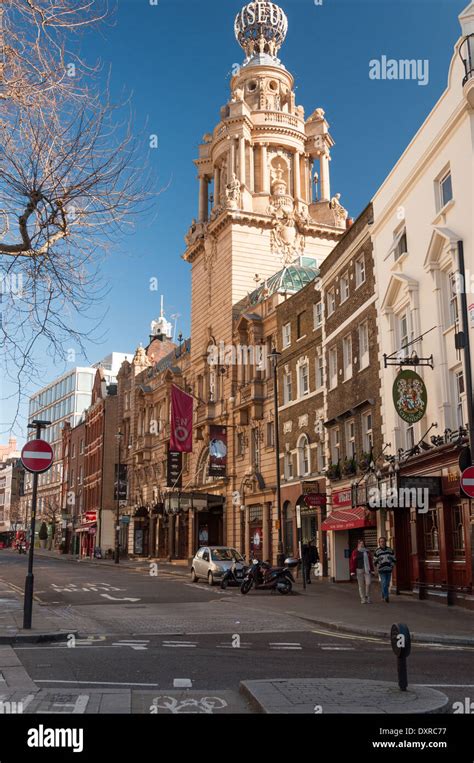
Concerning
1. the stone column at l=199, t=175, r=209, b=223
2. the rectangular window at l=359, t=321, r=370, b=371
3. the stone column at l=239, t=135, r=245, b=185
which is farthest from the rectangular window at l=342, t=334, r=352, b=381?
the stone column at l=199, t=175, r=209, b=223

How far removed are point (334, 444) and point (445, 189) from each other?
42.3 ft

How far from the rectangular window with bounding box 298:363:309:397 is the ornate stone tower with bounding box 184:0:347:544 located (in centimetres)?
1035

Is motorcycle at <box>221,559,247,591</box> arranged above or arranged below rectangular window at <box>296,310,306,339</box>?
below

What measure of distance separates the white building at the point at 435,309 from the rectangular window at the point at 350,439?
391cm

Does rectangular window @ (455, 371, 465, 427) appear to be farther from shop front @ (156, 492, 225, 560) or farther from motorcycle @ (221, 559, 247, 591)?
shop front @ (156, 492, 225, 560)

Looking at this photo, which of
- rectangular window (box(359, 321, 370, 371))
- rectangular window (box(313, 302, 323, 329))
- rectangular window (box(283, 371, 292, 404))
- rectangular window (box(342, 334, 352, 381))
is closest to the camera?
rectangular window (box(359, 321, 370, 371))

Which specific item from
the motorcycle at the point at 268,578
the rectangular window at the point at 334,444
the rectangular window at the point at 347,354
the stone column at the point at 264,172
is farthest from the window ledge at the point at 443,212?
the stone column at the point at 264,172

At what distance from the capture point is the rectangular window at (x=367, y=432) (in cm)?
2759

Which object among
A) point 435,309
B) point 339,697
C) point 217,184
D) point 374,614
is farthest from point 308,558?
point 217,184

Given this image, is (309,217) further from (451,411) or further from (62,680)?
(62,680)

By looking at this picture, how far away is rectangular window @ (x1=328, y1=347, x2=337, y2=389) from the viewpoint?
31859 millimetres

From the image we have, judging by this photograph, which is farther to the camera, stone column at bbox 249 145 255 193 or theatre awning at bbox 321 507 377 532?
stone column at bbox 249 145 255 193

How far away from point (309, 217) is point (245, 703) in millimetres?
48828
